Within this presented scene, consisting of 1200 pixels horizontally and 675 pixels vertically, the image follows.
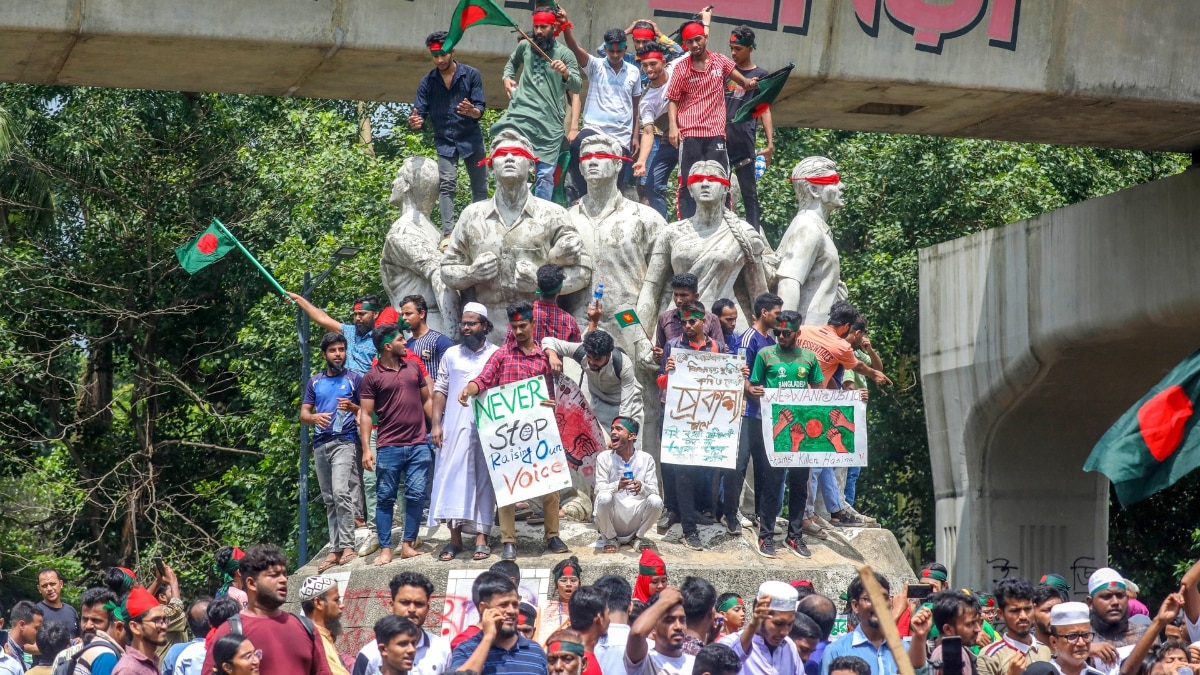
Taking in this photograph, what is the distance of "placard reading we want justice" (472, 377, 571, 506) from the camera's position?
525 inches

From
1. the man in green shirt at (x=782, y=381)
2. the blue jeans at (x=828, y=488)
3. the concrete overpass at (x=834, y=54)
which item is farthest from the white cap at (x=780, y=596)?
the concrete overpass at (x=834, y=54)

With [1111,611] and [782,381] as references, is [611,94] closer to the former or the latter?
[782,381]

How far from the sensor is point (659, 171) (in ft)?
54.5

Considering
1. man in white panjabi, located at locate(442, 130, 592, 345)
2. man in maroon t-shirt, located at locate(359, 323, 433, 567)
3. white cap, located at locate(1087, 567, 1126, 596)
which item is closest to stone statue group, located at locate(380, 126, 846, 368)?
man in white panjabi, located at locate(442, 130, 592, 345)

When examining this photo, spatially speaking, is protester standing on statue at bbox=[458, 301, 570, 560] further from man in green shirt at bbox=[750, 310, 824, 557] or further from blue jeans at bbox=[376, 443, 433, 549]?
man in green shirt at bbox=[750, 310, 824, 557]

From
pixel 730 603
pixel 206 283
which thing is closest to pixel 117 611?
pixel 730 603

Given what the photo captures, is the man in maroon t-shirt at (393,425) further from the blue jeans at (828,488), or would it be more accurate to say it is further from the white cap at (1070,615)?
the white cap at (1070,615)

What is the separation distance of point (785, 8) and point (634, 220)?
2935 mm

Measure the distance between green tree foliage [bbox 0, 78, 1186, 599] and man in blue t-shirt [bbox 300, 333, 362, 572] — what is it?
1293 cm

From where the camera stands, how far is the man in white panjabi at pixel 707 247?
1508 centimetres

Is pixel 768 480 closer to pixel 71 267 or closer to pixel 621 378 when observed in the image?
pixel 621 378

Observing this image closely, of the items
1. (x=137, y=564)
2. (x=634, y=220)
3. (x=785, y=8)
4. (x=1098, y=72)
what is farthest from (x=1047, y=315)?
(x=137, y=564)

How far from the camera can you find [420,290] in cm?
1603

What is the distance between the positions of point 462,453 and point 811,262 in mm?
3718
